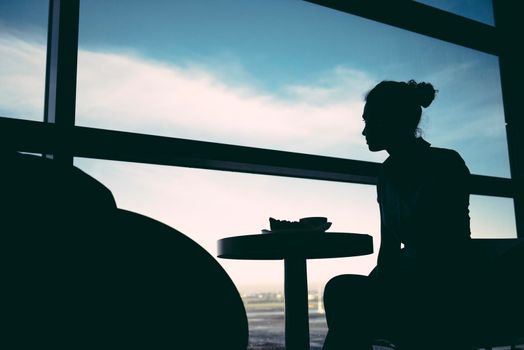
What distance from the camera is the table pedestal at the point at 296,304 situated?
193 centimetres

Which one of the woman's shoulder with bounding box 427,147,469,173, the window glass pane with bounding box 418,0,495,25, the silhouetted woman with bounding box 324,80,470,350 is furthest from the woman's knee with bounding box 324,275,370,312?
the window glass pane with bounding box 418,0,495,25

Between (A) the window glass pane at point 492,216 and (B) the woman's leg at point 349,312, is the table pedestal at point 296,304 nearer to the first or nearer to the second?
(B) the woman's leg at point 349,312

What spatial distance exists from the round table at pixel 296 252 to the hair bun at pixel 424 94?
518 millimetres

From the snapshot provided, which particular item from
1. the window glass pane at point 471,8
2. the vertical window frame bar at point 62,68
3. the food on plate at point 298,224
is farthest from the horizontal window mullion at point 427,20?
the food on plate at point 298,224

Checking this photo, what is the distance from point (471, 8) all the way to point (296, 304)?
3.01 metres

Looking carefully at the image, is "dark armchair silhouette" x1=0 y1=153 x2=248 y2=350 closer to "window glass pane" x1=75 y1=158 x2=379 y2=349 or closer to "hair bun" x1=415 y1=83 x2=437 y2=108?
"hair bun" x1=415 y1=83 x2=437 y2=108

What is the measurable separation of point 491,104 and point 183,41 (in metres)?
2.42

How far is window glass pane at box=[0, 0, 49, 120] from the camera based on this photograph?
2293 millimetres

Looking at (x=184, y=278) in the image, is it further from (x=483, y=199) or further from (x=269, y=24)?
(x=483, y=199)

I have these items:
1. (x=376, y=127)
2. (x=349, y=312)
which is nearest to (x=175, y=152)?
(x=376, y=127)

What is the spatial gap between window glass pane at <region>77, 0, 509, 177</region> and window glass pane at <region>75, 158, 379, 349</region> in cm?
22

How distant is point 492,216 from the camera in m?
3.60

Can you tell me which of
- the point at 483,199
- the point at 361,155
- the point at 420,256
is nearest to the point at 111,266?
the point at 420,256

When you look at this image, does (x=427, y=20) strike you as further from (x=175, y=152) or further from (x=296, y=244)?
(x=296, y=244)
